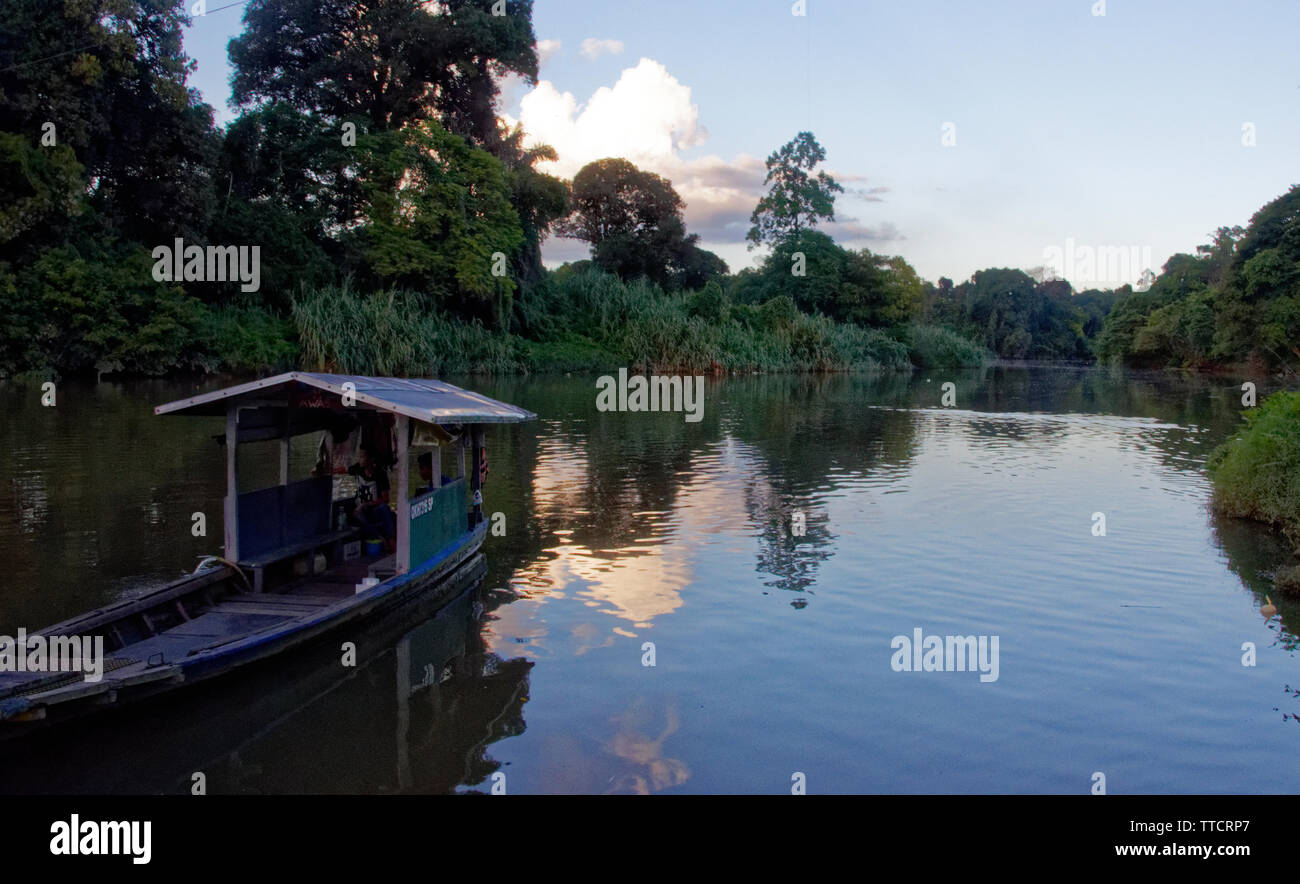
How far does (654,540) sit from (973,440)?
48.7ft

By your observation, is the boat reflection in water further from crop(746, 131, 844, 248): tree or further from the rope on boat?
crop(746, 131, 844, 248): tree

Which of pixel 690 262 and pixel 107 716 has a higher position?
pixel 690 262

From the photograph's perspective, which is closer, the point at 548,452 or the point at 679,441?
the point at 548,452

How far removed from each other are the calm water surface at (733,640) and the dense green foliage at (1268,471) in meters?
0.45

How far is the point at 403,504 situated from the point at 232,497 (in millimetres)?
1507

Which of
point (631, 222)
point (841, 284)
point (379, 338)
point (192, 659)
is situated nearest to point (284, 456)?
point (192, 659)

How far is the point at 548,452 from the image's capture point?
21.4 metres

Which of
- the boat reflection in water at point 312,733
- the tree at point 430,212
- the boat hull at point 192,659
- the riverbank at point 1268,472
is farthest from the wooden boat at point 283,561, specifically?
the tree at point 430,212

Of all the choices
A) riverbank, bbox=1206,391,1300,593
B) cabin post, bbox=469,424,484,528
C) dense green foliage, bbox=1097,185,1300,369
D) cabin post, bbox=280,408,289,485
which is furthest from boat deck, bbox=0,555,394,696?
dense green foliage, bbox=1097,185,1300,369

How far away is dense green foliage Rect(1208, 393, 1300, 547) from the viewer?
13016 mm

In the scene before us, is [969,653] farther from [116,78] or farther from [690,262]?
[690,262]

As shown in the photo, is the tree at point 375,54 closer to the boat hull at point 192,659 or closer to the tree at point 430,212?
the tree at point 430,212

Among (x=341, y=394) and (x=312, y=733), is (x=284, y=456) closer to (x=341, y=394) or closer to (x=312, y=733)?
(x=341, y=394)
